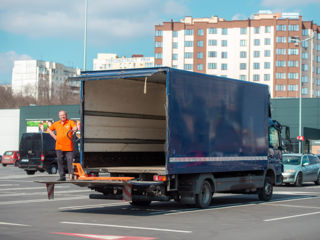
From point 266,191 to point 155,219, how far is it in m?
6.25

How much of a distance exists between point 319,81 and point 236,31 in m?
21.3

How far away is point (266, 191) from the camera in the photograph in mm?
18078

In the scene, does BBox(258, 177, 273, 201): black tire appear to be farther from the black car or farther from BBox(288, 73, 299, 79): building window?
BBox(288, 73, 299, 79): building window

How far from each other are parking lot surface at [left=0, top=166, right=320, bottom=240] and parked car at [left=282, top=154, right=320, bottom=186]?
7.95 m

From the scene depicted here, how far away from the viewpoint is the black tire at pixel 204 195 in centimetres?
1474

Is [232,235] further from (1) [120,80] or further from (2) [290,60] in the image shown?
(2) [290,60]

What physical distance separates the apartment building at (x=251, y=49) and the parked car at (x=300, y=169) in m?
103

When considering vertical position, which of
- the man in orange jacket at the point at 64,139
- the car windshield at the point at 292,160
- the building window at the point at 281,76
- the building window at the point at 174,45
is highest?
the building window at the point at 174,45

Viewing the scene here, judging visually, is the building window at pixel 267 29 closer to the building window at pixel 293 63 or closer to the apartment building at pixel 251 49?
the apartment building at pixel 251 49

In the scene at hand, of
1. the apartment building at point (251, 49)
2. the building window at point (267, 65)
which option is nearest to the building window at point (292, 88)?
the apartment building at point (251, 49)

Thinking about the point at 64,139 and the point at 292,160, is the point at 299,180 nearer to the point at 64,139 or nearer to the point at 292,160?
the point at 292,160

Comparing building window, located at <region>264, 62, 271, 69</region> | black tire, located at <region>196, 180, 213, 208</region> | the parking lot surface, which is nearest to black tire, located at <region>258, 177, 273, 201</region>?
the parking lot surface

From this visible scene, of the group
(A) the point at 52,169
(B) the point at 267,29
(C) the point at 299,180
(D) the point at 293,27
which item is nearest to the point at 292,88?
(D) the point at 293,27

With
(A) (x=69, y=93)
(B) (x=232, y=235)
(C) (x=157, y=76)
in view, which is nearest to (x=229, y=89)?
(C) (x=157, y=76)
